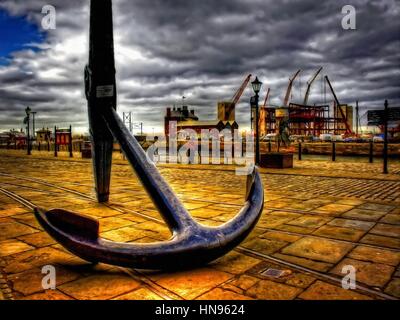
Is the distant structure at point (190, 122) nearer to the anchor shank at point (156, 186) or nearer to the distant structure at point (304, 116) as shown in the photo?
the distant structure at point (304, 116)

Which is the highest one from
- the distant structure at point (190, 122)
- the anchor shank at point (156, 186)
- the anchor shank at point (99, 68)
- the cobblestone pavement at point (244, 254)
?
the distant structure at point (190, 122)

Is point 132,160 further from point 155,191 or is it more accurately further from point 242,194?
point 242,194

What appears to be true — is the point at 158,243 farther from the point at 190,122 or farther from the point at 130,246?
the point at 190,122

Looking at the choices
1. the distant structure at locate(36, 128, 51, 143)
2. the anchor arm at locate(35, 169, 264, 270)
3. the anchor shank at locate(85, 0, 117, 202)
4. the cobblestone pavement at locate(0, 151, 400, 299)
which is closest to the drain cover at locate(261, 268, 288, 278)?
the cobblestone pavement at locate(0, 151, 400, 299)

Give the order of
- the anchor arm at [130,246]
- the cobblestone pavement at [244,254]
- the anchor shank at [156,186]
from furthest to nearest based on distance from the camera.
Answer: the anchor shank at [156,186], the cobblestone pavement at [244,254], the anchor arm at [130,246]

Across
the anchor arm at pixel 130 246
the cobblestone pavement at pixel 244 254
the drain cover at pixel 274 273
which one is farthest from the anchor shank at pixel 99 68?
the drain cover at pixel 274 273

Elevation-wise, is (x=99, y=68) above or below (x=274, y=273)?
above

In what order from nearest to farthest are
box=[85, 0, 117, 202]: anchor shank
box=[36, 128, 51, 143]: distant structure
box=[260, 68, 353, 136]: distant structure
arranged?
box=[85, 0, 117, 202]: anchor shank < box=[36, 128, 51, 143]: distant structure < box=[260, 68, 353, 136]: distant structure

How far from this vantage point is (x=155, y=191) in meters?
2.57

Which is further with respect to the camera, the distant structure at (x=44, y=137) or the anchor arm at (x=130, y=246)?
the distant structure at (x=44, y=137)

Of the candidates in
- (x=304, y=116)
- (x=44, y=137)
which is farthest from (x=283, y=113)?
(x=44, y=137)

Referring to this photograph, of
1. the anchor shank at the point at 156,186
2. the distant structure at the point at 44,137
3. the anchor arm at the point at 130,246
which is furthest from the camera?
the distant structure at the point at 44,137

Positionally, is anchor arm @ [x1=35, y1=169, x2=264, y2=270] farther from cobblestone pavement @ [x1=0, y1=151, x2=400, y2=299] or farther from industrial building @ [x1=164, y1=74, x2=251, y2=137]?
industrial building @ [x1=164, y1=74, x2=251, y2=137]

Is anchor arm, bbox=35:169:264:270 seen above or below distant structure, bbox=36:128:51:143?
below
